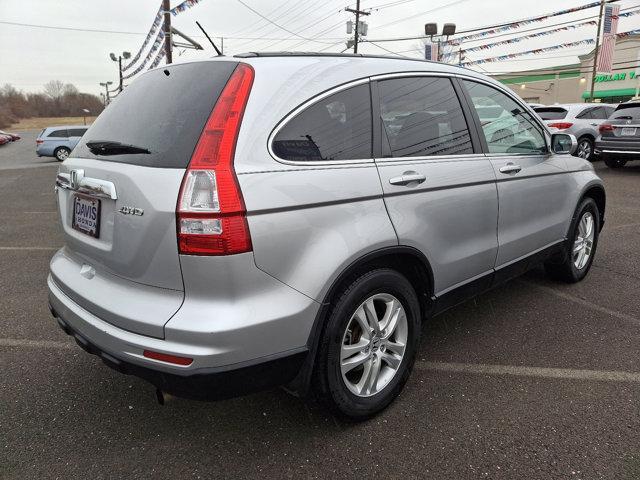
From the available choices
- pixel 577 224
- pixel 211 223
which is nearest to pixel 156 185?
pixel 211 223

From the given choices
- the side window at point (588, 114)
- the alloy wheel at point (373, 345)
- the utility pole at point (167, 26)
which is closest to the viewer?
the alloy wheel at point (373, 345)

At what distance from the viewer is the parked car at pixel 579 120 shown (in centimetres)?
1270

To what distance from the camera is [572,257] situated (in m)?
4.08

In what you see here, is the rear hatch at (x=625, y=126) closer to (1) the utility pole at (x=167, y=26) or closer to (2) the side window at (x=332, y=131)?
(2) the side window at (x=332, y=131)

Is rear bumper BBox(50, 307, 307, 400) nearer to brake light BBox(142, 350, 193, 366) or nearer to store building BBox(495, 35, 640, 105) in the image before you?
brake light BBox(142, 350, 193, 366)

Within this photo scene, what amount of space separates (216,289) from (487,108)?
2.26 metres

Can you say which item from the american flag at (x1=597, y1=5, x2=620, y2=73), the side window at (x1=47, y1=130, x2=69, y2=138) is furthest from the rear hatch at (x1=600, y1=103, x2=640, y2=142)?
the side window at (x1=47, y1=130, x2=69, y2=138)

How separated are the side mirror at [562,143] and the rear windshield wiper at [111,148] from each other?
304 centimetres

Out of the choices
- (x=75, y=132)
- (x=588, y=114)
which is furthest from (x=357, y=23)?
(x=588, y=114)

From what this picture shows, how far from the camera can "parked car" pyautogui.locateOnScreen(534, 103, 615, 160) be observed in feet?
41.7

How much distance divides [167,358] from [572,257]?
3.59 m

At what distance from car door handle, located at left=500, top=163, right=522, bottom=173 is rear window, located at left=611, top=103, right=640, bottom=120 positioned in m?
10.1

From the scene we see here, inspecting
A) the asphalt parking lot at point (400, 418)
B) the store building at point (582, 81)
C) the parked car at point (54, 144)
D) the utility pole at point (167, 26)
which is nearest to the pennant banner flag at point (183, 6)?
the utility pole at point (167, 26)

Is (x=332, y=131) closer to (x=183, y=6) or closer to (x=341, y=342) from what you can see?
(x=341, y=342)
